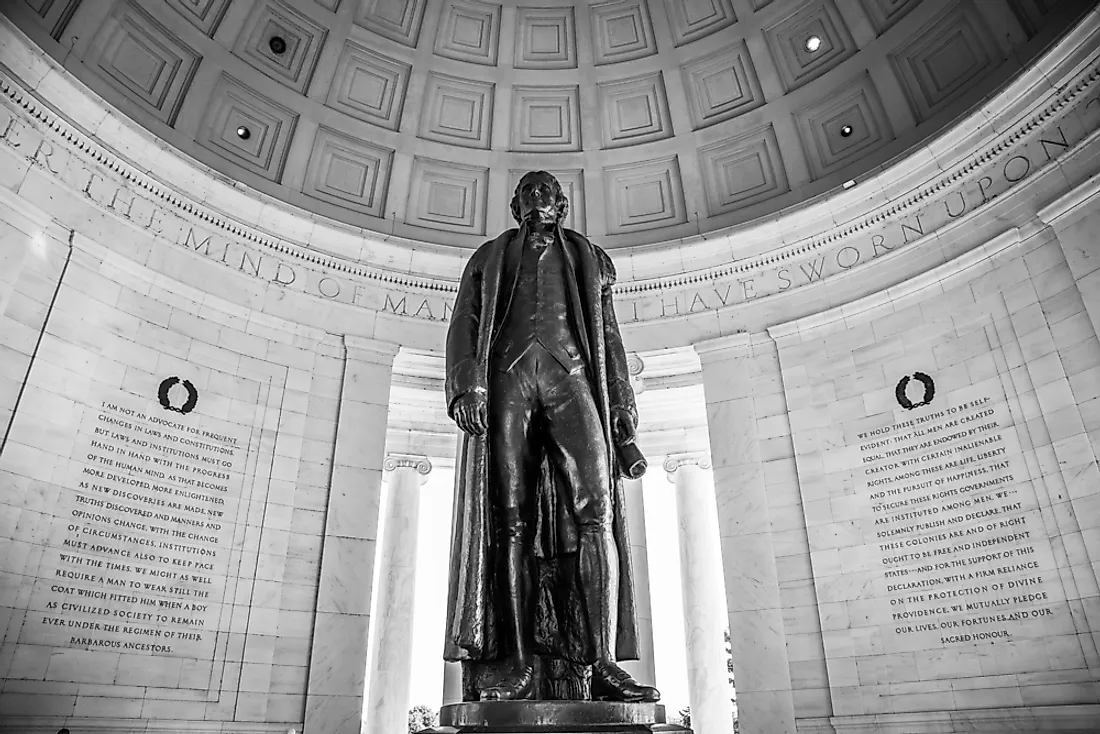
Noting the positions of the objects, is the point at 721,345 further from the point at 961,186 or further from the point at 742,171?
the point at 961,186

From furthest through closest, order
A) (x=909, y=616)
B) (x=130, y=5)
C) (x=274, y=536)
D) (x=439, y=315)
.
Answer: (x=439, y=315), (x=130, y=5), (x=274, y=536), (x=909, y=616)

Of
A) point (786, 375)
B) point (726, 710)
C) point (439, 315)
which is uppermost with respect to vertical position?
point (439, 315)

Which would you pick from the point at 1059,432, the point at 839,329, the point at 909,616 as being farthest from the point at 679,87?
the point at 909,616

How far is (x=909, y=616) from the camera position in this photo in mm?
9188

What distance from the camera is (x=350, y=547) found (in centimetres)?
1045

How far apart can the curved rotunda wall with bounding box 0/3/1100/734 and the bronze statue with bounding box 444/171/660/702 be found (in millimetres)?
5942

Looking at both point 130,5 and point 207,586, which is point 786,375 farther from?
point 130,5

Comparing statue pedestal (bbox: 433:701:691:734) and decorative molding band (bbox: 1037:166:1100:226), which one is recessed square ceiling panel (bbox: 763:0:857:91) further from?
statue pedestal (bbox: 433:701:691:734)

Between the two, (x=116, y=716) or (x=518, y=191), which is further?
(x=116, y=716)

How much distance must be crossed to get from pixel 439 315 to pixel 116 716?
688 centimetres

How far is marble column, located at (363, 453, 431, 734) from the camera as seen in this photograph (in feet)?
43.7

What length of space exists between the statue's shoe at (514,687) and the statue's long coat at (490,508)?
0.68 feet

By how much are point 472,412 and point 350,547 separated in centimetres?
663

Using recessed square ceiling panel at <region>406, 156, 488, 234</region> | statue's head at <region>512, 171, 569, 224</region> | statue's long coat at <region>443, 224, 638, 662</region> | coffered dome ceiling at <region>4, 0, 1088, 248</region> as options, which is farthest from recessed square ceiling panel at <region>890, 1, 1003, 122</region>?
statue's long coat at <region>443, 224, 638, 662</region>
